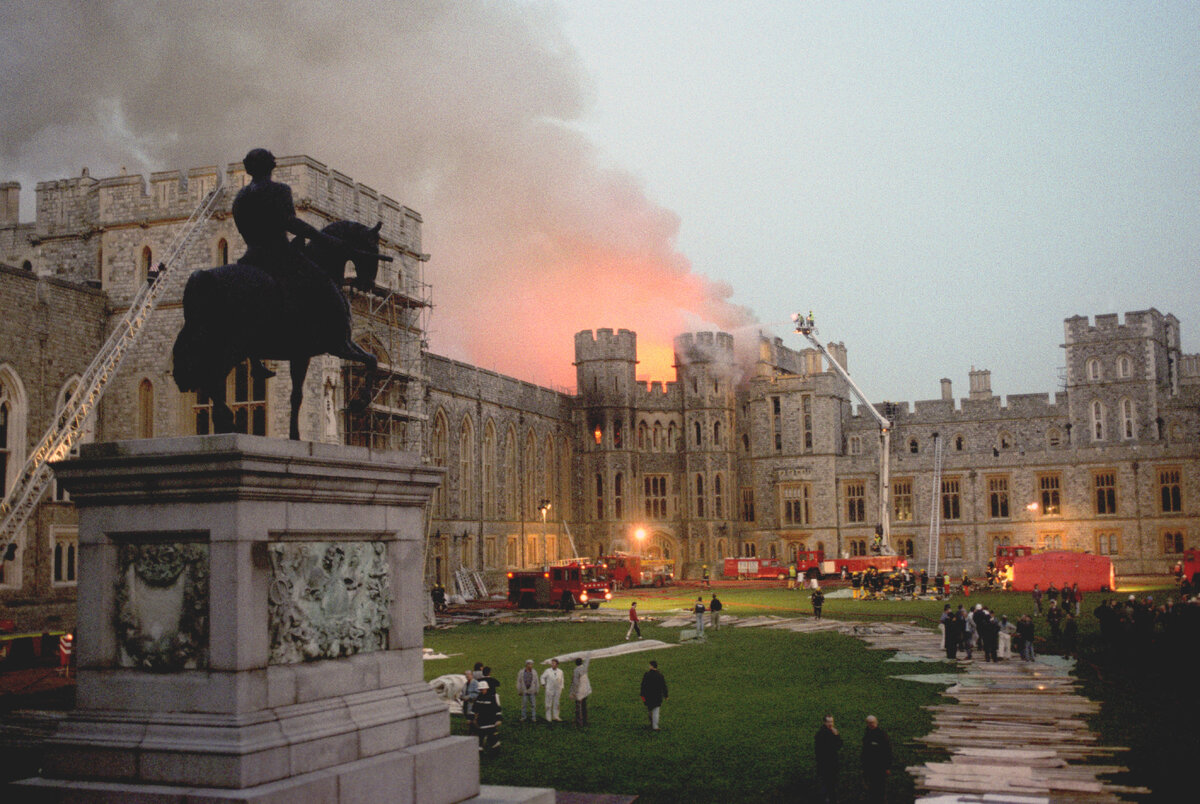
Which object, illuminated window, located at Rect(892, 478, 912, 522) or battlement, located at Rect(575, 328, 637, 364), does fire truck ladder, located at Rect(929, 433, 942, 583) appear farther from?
battlement, located at Rect(575, 328, 637, 364)

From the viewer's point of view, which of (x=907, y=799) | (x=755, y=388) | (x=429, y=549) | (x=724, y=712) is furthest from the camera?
(x=755, y=388)

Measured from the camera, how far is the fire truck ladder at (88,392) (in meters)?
29.3

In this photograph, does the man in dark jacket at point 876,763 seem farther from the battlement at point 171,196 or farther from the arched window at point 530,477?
the arched window at point 530,477

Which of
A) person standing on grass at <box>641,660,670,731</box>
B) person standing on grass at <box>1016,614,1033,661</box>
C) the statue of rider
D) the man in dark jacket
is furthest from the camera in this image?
person standing on grass at <box>1016,614,1033,661</box>

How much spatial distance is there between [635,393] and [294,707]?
200 ft

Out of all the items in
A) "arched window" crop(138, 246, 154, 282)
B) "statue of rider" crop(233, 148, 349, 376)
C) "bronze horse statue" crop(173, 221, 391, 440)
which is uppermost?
"arched window" crop(138, 246, 154, 282)

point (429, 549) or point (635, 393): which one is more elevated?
point (635, 393)

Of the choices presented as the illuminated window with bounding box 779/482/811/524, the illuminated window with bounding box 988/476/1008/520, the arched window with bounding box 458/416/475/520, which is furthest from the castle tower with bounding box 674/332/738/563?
A: the arched window with bounding box 458/416/475/520

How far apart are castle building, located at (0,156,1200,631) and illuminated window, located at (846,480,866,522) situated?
88mm

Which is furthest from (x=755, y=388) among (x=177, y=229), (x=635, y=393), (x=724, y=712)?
(x=724, y=712)

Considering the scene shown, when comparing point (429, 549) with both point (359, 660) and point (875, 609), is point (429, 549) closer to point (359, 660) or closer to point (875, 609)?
point (875, 609)

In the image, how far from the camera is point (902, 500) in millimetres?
68375

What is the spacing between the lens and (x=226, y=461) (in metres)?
7.91

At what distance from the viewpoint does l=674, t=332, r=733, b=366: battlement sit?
232ft
